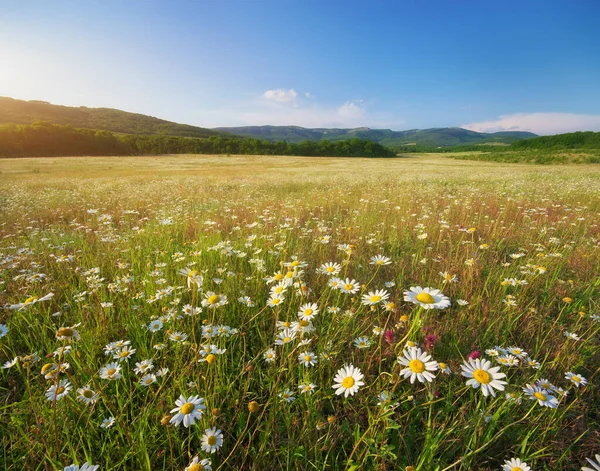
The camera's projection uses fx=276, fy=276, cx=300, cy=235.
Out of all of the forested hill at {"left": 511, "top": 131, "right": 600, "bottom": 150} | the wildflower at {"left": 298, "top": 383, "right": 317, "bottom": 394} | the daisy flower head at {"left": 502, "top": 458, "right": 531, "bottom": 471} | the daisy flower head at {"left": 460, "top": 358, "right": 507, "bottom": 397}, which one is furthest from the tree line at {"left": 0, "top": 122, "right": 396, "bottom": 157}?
the daisy flower head at {"left": 502, "top": 458, "right": 531, "bottom": 471}

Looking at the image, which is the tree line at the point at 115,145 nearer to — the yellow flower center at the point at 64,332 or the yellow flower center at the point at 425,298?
the yellow flower center at the point at 64,332

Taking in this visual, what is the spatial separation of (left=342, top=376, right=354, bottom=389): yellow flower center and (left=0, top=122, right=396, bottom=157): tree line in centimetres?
6086

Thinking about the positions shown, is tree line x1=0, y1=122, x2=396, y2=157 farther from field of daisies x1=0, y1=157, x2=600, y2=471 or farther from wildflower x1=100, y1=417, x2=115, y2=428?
wildflower x1=100, y1=417, x2=115, y2=428

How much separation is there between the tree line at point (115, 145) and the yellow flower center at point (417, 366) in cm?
6111

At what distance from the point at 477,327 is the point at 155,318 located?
2656mm

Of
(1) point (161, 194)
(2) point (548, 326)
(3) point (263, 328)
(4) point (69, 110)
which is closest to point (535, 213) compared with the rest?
(2) point (548, 326)

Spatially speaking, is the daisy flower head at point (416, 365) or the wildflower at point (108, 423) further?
the wildflower at point (108, 423)

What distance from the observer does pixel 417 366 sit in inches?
45.6

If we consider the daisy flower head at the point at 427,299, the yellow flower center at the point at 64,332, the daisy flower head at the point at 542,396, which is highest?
the daisy flower head at the point at 427,299

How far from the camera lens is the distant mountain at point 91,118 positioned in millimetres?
88312

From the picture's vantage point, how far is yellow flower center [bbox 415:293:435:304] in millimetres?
1288

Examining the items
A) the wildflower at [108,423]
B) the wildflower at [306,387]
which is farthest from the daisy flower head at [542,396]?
the wildflower at [108,423]

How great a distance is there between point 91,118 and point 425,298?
154 metres

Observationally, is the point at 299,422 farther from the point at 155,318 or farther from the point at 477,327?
the point at 477,327
